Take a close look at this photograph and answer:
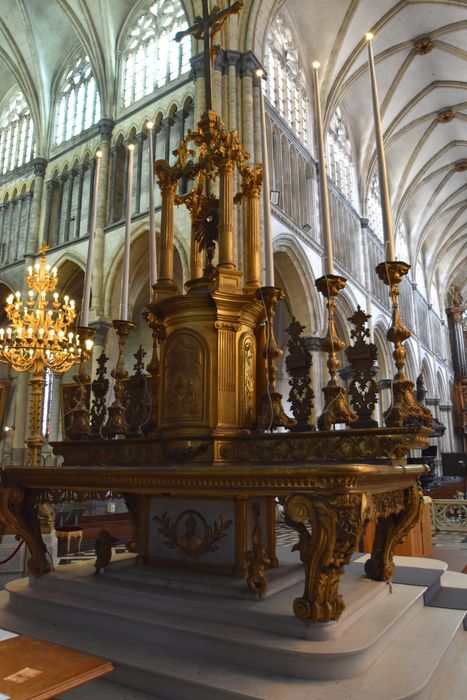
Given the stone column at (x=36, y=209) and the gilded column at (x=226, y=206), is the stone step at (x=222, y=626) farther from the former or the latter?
the stone column at (x=36, y=209)

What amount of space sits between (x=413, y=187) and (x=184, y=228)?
14.8 m

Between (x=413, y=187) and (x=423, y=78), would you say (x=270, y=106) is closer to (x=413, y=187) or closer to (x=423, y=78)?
(x=423, y=78)

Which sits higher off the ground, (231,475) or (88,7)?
(88,7)

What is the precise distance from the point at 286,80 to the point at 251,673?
1484cm

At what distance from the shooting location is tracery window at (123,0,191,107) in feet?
42.5

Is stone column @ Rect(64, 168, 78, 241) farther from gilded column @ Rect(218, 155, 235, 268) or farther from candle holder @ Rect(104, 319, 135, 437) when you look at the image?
gilded column @ Rect(218, 155, 235, 268)

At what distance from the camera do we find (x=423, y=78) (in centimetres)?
1803

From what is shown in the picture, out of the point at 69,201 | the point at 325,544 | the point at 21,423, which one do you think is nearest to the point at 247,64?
the point at 69,201

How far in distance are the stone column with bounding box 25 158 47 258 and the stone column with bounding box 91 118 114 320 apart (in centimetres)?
268

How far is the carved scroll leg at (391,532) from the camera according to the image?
2.64m

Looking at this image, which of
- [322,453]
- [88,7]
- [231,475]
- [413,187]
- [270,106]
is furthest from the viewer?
[413,187]

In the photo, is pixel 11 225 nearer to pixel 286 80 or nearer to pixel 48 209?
pixel 48 209

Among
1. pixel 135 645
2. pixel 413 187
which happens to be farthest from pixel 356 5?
pixel 135 645

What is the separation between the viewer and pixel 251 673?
187cm
